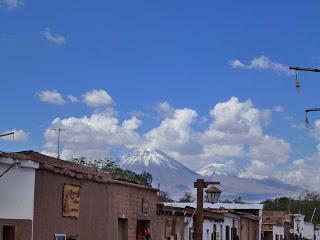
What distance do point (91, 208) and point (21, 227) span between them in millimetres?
4780

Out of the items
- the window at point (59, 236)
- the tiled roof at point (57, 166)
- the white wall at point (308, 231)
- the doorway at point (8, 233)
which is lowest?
the white wall at point (308, 231)

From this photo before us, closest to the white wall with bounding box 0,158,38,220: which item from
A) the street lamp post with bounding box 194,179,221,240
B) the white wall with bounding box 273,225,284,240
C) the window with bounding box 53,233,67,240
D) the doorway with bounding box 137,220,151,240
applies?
the window with bounding box 53,233,67,240

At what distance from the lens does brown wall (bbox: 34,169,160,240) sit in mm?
16109

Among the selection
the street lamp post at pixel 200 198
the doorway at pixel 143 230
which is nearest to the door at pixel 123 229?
the doorway at pixel 143 230

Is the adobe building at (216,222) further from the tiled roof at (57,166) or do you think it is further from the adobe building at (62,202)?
the tiled roof at (57,166)

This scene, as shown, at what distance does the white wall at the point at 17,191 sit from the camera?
14.4 meters

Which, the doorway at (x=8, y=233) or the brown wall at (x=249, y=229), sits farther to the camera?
the brown wall at (x=249, y=229)

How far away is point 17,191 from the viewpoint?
48.9 ft

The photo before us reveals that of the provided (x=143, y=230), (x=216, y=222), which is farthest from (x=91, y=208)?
→ (x=216, y=222)

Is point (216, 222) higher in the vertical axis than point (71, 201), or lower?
lower

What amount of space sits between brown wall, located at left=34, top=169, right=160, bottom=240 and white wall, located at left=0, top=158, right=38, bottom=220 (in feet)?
1.08

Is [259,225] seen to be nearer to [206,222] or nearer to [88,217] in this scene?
[206,222]

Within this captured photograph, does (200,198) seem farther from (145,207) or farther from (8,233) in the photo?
(8,233)

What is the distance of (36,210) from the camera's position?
1566 cm
